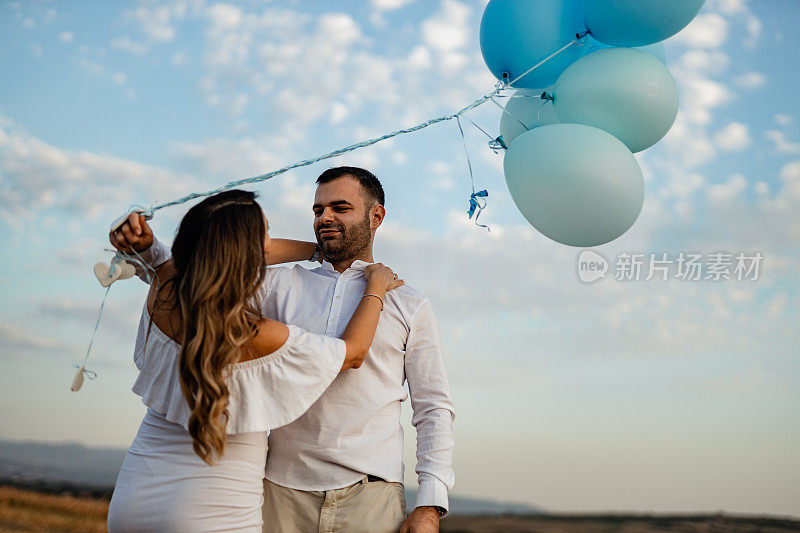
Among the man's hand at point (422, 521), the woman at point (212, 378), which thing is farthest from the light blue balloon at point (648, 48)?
the man's hand at point (422, 521)

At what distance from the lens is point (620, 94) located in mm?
2205

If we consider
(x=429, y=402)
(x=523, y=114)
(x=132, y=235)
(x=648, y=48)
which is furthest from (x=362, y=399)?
(x=648, y=48)

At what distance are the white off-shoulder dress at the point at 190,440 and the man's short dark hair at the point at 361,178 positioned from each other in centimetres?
78

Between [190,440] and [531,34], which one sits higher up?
[531,34]

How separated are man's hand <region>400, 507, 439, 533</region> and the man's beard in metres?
0.86

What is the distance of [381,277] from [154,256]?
0.67 meters

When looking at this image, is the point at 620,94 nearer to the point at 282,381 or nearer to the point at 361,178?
the point at 361,178

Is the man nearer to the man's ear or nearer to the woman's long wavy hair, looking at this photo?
the man's ear

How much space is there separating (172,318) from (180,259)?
0.48 ft

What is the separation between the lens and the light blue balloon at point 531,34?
7.59ft

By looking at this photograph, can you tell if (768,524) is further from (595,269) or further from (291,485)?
(291,485)

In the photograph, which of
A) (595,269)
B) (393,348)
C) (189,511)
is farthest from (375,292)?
(595,269)

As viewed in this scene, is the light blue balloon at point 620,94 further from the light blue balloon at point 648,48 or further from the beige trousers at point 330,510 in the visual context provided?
the beige trousers at point 330,510

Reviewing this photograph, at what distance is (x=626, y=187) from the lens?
6.82ft
